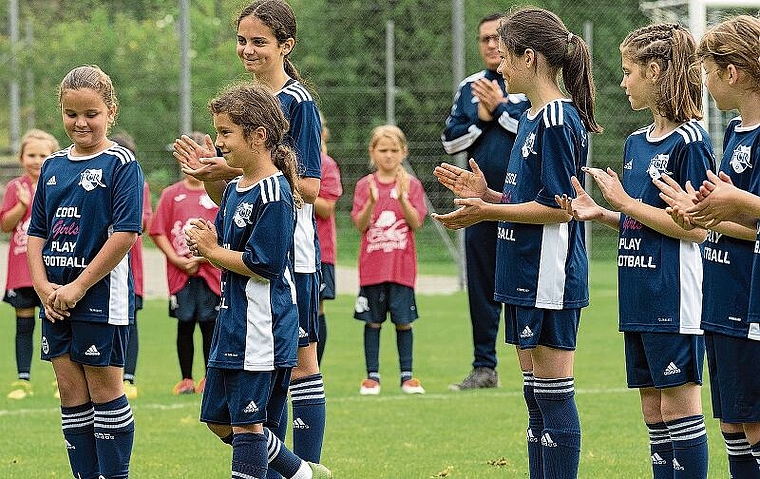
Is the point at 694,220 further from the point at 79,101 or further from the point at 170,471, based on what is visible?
the point at 170,471

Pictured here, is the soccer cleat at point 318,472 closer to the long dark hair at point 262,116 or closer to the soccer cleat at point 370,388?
the long dark hair at point 262,116

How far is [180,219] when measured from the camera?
951 cm

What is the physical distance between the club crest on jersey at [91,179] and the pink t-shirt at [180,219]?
13.4 feet

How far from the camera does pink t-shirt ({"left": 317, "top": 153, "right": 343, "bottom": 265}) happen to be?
909cm

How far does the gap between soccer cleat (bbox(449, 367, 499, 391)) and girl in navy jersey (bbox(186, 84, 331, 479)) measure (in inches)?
175

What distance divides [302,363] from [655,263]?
1.77m

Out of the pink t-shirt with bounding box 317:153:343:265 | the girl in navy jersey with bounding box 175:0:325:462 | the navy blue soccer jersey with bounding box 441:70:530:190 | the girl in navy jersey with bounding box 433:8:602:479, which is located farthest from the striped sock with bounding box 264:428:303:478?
the pink t-shirt with bounding box 317:153:343:265

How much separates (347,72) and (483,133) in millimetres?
14575

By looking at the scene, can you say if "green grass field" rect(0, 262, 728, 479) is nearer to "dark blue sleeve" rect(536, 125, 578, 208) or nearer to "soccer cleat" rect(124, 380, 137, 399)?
"soccer cleat" rect(124, 380, 137, 399)

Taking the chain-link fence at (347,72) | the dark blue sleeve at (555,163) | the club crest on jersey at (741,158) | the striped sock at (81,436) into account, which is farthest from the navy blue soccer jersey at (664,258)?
the chain-link fence at (347,72)

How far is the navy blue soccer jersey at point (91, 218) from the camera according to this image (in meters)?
5.23

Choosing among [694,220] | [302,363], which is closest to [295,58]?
[302,363]

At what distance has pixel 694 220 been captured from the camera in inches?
159

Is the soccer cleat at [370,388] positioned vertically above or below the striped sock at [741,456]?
below
